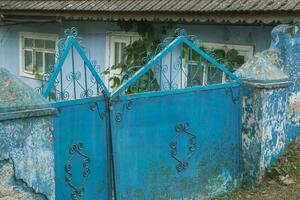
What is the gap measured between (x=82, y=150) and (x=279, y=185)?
2501 mm

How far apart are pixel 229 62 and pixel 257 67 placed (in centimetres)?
189

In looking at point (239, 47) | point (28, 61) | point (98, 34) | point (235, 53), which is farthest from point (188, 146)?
point (28, 61)

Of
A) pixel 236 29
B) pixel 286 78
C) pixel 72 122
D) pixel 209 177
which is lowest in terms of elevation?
pixel 209 177

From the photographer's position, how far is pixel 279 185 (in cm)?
550

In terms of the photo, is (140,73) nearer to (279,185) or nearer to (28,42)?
(279,185)

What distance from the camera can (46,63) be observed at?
11.1 metres

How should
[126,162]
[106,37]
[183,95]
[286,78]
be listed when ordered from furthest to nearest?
[106,37]
[286,78]
[183,95]
[126,162]

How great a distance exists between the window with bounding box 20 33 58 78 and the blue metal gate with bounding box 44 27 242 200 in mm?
5720

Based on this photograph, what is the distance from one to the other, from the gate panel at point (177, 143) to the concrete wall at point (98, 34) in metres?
2.15

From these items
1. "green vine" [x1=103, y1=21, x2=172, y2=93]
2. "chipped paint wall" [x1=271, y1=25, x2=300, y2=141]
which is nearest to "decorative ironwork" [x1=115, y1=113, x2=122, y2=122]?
"chipped paint wall" [x1=271, y1=25, x2=300, y2=141]

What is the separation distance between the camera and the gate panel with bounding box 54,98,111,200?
162 inches

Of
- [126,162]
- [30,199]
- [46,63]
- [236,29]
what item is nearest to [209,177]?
[126,162]

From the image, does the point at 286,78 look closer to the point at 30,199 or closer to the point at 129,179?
the point at 129,179

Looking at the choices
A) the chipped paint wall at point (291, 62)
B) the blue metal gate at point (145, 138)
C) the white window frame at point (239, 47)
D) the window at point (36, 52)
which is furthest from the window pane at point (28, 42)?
the chipped paint wall at point (291, 62)
